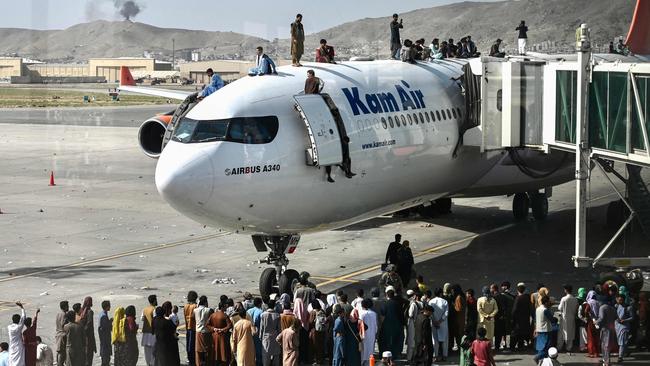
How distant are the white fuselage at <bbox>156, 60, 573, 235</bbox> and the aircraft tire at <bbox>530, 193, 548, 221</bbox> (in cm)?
628

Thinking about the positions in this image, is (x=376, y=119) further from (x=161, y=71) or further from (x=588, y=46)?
(x=161, y=71)

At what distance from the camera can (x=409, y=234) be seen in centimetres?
3094

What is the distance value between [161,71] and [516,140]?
14059cm

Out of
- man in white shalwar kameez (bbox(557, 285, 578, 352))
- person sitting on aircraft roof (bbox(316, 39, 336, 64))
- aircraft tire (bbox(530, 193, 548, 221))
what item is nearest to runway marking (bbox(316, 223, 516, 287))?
aircraft tire (bbox(530, 193, 548, 221))

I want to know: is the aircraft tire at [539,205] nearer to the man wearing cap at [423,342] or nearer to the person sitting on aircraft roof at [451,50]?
the person sitting on aircraft roof at [451,50]

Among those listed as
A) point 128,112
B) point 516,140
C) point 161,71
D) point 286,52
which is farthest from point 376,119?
point 161,71

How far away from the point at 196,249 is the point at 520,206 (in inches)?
433

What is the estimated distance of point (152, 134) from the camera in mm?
29094

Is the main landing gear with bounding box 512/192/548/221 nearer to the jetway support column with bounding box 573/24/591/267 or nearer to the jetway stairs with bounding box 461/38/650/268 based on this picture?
the jetway stairs with bounding box 461/38/650/268

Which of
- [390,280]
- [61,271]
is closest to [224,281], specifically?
[61,271]

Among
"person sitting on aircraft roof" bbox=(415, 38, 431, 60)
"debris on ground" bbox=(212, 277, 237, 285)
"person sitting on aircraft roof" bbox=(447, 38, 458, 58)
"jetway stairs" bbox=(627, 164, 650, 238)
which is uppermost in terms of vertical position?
"person sitting on aircraft roof" bbox=(447, 38, 458, 58)

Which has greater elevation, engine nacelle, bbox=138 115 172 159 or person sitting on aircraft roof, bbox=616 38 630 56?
person sitting on aircraft roof, bbox=616 38 630 56

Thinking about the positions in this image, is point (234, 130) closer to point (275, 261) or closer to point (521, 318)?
point (275, 261)

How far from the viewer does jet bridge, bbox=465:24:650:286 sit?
61.4ft
